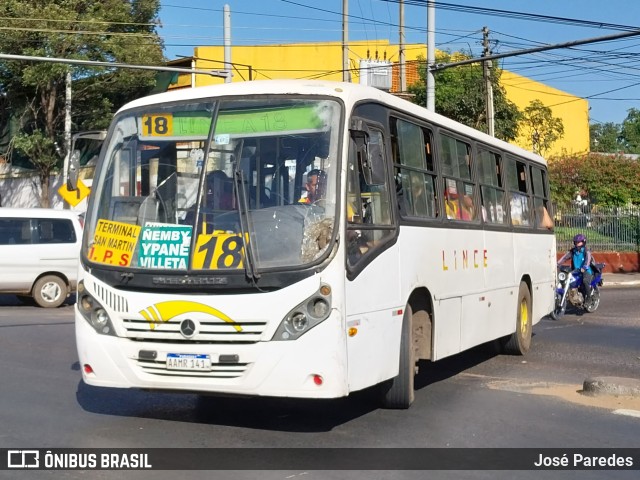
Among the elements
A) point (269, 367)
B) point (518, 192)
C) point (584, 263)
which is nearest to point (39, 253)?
point (518, 192)

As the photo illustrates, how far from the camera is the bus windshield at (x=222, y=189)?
7270mm

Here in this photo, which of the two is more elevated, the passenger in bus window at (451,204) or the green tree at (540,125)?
the green tree at (540,125)

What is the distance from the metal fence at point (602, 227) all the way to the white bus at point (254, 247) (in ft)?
77.2

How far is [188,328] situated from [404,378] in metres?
2.26

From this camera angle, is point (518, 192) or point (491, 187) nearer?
point (491, 187)

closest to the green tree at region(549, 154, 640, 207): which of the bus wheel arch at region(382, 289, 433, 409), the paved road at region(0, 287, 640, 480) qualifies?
the paved road at region(0, 287, 640, 480)

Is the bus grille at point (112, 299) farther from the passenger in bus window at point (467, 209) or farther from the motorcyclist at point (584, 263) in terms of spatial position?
the motorcyclist at point (584, 263)

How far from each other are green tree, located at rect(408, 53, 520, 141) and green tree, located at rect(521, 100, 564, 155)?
11.0 feet

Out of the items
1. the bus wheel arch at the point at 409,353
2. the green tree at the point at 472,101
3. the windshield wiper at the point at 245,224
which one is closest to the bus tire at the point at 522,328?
the bus wheel arch at the point at 409,353

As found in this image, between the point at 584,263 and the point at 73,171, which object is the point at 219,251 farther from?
the point at 584,263

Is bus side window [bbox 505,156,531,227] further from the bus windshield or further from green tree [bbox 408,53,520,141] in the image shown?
green tree [bbox 408,53,520,141]

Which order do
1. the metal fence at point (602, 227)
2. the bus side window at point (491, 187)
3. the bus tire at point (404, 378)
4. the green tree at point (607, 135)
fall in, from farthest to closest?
the green tree at point (607, 135) < the metal fence at point (602, 227) < the bus side window at point (491, 187) < the bus tire at point (404, 378)

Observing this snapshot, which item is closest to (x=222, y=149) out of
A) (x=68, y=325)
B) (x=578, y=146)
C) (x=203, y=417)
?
(x=203, y=417)

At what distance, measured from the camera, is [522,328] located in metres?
13.2
